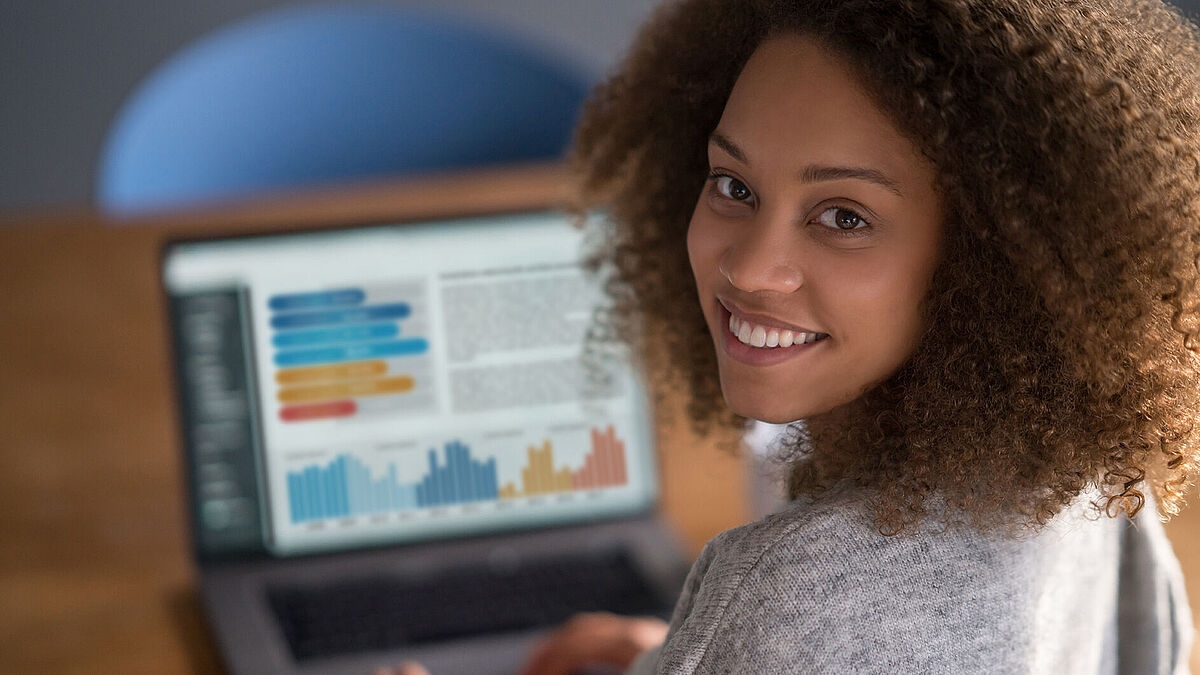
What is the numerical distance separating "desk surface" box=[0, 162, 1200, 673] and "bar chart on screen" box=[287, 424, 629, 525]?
0.08 metres

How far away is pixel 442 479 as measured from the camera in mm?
1118

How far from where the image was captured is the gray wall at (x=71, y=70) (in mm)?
2551

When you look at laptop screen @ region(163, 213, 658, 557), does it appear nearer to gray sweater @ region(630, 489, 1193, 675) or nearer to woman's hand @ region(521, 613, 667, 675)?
woman's hand @ region(521, 613, 667, 675)

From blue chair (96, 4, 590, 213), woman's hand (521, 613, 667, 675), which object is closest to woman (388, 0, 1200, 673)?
woman's hand (521, 613, 667, 675)

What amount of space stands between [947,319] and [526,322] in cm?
50

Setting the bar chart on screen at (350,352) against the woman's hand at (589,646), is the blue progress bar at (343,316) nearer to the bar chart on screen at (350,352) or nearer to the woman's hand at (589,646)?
the bar chart on screen at (350,352)

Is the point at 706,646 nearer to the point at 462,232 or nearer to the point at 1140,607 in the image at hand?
the point at 1140,607

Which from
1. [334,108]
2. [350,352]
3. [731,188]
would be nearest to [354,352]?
[350,352]

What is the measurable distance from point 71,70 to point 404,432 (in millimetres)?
1865

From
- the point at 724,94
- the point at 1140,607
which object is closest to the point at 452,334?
the point at 724,94

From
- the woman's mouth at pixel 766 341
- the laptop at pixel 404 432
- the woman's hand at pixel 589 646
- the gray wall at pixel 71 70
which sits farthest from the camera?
the gray wall at pixel 71 70

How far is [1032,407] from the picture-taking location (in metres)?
0.69

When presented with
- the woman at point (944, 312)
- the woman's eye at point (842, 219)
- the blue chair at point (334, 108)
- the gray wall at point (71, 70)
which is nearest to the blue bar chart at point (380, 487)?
the woman at point (944, 312)

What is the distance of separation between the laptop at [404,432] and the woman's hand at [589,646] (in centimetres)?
7
